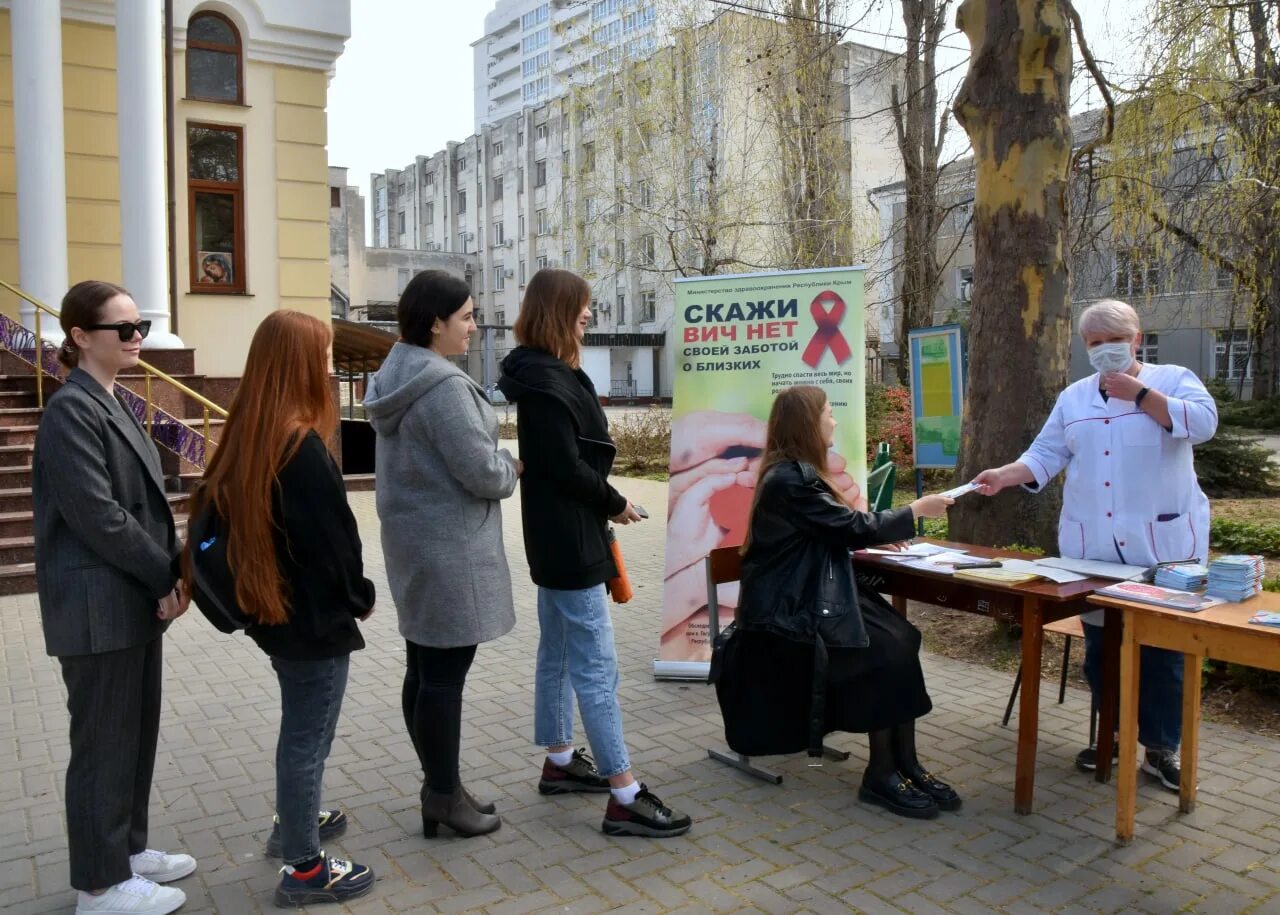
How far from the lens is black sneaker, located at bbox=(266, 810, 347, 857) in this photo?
12.1ft

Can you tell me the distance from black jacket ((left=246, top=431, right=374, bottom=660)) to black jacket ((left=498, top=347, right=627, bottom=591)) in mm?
812

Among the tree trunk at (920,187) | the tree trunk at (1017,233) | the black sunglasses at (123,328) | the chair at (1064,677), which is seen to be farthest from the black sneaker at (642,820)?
the tree trunk at (920,187)

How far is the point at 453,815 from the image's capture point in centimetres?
379

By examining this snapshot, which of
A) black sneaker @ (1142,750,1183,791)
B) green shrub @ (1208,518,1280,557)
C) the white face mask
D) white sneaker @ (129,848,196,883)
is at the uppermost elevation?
the white face mask

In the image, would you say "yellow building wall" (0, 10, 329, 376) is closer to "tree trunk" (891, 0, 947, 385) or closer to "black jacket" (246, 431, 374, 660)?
"tree trunk" (891, 0, 947, 385)

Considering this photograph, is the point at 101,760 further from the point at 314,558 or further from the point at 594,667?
the point at 594,667

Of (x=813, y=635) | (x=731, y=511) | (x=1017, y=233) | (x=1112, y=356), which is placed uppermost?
(x=1017, y=233)

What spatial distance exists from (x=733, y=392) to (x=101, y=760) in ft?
12.0

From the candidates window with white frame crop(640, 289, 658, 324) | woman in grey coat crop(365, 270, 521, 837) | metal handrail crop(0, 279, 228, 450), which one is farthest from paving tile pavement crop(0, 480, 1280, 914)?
window with white frame crop(640, 289, 658, 324)

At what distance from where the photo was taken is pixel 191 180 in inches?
519

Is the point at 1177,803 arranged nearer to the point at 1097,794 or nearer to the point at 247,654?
the point at 1097,794

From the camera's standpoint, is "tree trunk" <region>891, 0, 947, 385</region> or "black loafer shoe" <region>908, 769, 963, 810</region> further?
"tree trunk" <region>891, 0, 947, 385</region>

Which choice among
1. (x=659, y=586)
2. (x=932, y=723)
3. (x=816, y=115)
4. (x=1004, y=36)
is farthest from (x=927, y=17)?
(x=932, y=723)

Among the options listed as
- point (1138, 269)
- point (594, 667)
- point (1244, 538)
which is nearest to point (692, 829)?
point (594, 667)
